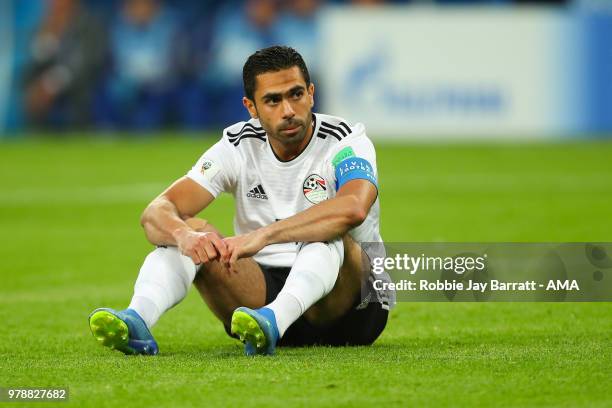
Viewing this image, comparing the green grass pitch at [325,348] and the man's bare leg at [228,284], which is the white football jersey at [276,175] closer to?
the man's bare leg at [228,284]

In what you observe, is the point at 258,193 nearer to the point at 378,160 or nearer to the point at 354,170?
the point at 354,170

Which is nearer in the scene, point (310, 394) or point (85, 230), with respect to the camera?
point (310, 394)

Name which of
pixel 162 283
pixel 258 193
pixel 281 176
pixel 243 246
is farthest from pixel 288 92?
pixel 162 283

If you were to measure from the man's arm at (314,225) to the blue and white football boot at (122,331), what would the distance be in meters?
0.47

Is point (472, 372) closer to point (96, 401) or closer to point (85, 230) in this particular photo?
point (96, 401)

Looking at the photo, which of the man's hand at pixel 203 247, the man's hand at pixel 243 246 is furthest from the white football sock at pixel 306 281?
the man's hand at pixel 203 247

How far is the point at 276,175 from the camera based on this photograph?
19.5ft

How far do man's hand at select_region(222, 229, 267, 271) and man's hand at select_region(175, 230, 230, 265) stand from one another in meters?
0.02

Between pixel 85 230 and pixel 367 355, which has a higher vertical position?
pixel 367 355

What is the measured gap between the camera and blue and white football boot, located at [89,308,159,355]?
5.22 metres

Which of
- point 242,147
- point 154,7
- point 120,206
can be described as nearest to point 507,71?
point 154,7

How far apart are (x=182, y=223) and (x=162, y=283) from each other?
29 centimetres

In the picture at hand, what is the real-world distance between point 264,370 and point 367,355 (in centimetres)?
64

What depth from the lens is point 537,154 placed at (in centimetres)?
2017
